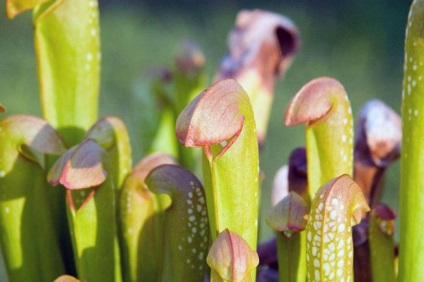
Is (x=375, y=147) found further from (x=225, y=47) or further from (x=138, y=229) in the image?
(x=225, y=47)

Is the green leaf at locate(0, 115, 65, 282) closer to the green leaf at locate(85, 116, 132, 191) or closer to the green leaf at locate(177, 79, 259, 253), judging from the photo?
the green leaf at locate(85, 116, 132, 191)

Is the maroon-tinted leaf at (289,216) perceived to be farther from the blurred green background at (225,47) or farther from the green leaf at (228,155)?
the blurred green background at (225,47)

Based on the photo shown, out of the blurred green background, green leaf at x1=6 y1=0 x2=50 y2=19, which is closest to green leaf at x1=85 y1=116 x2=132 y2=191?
green leaf at x1=6 y1=0 x2=50 y2=19

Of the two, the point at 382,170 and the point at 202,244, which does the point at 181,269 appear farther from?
the point at 382,170

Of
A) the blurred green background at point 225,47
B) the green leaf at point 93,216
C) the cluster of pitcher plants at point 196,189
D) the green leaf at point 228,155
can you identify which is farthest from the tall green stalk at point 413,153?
the blurred green background at point 225,47

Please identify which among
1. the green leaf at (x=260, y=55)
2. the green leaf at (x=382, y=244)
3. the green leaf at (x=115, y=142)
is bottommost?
the green leaf at (x=382, y=244)

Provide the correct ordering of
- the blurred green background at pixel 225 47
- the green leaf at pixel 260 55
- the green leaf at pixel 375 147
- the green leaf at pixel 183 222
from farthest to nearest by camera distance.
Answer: the blurred green background at pixel 225 47, the green leaf at pixel 260 55, the green leaf at pixel 375 147, the green leaf at pixel 183 222

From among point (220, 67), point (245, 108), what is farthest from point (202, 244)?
point (220, 67)
